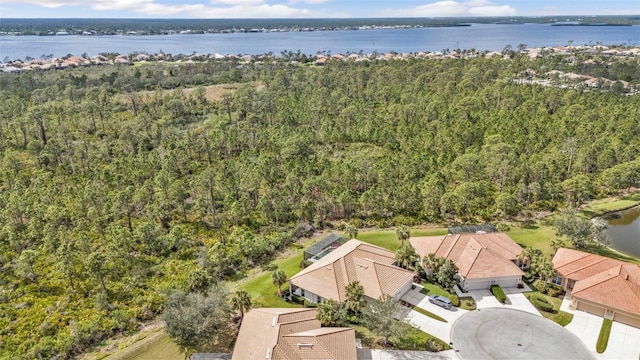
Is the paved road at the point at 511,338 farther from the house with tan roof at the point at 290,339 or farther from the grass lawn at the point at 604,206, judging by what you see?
the grass lawn at the point at 604,206

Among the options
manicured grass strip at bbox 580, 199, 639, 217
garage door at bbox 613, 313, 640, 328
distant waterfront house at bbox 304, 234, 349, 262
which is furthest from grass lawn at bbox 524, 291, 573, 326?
manicured grass strip at bbox 580, 199, 639, 217

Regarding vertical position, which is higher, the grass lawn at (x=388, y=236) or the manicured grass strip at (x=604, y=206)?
the manicured grass strip at (x=604, y=206)

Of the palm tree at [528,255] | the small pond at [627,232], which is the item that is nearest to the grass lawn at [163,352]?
the palm tree at [528,255]

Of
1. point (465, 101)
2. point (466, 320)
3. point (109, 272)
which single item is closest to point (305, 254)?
point (466, 320)

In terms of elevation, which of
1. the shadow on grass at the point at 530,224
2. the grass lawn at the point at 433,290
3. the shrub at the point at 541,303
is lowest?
the grass lawn at the point at 433,290

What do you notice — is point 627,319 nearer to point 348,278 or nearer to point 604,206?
point 348,278

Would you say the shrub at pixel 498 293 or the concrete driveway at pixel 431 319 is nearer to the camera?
the concrete driveway at pixel 431 319

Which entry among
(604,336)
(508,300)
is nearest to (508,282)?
(508,300)
